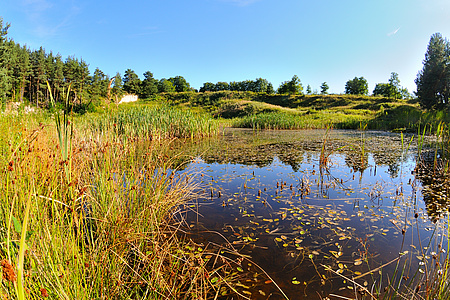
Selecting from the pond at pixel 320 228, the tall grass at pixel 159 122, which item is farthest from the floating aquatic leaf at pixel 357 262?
the tall grass at pixel 159 122

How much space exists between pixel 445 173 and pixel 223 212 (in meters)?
4.45

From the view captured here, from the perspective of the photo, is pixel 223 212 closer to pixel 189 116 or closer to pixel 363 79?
pixel 189 116

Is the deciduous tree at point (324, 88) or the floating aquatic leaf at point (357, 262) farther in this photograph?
the deciduous tree at point (324, 88)

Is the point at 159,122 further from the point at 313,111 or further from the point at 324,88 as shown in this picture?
the point at 324,88

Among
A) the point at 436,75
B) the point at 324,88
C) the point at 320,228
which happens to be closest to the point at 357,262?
the point at 320,228

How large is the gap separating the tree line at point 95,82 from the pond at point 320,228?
1479mm

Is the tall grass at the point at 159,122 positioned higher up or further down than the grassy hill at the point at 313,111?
further down

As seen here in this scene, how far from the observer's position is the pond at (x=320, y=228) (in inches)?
72.6

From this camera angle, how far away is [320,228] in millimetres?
2641

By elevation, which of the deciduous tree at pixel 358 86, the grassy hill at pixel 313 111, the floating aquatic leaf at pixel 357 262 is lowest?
the floating aquatic leaf at pixel 357 262

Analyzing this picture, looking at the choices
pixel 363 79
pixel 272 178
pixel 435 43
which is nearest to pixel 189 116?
pixel 272 178

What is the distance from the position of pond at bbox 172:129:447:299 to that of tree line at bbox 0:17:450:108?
4.85 ft

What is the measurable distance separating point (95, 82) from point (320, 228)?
39385 millimetres

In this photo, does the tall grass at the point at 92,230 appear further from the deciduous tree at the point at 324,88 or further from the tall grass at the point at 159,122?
the deciduous tree at the point at 324,88
